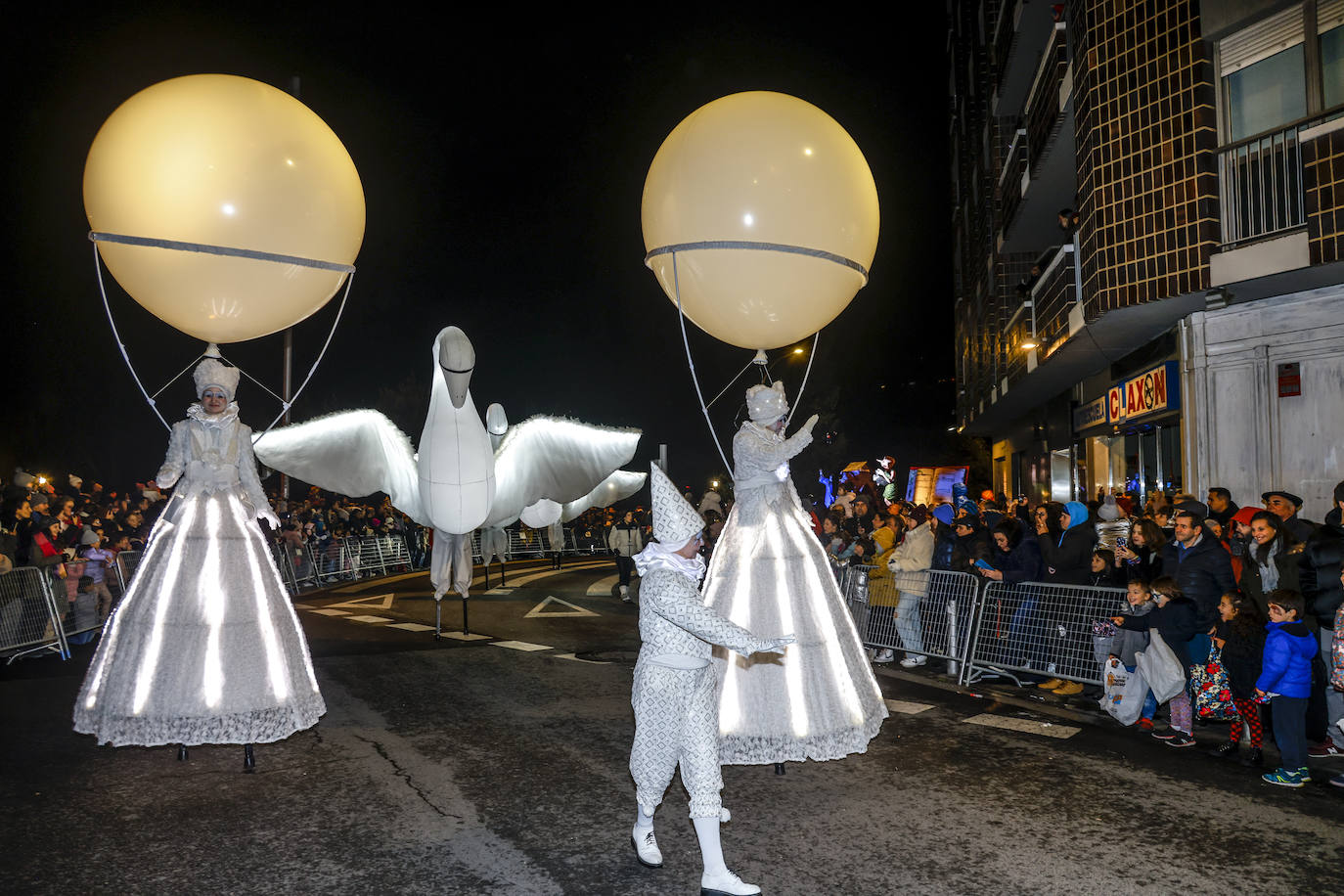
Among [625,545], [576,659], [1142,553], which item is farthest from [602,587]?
[1142,553]

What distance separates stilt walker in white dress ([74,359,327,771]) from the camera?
5.30m

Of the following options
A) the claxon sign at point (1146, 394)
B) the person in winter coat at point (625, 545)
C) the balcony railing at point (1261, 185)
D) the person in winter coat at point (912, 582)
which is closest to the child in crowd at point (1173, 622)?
the person in winter coat at point (912, 582)

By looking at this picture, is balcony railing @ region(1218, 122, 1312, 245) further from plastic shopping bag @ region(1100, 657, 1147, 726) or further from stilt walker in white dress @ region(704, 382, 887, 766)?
stilt walker in white dress @ region(704, 382, 887, 766)

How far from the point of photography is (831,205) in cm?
560

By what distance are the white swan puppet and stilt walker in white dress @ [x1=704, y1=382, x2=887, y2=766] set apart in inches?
138

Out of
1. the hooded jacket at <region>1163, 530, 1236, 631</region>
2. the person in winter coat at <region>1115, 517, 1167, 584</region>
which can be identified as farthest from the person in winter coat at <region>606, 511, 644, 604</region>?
the hooded jacket at <region>1163, 530, 1236, 631</region>

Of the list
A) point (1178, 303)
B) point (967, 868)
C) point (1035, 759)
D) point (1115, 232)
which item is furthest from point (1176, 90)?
point (967, 868)

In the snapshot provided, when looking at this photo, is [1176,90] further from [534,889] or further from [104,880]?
[104,880]

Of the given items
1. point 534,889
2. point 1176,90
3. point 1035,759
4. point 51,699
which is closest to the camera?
point 534,889

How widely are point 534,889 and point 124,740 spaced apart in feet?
9.61

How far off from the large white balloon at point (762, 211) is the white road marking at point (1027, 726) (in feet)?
10.1

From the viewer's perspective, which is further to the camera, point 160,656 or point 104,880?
point 160,656

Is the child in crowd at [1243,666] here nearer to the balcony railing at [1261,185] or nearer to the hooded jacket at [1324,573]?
the hooded jacket at [1324,573]

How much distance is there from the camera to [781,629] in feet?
17.5
